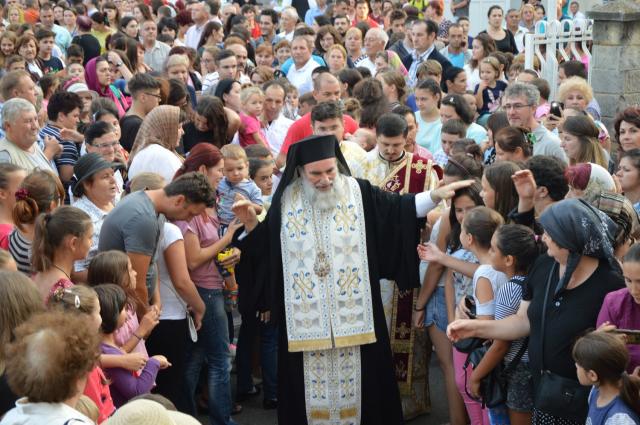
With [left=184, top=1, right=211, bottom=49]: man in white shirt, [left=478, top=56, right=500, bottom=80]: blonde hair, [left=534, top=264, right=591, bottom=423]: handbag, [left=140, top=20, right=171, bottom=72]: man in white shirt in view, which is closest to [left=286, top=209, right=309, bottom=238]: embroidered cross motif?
[left=534, top=264, right=591, bottom=423]: handbag

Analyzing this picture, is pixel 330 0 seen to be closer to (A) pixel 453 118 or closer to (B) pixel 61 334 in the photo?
(A) pixel 453 118

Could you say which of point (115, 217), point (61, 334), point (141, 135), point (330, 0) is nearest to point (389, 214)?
point (115, 217)

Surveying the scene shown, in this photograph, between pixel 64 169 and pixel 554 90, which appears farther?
pixel 554 90

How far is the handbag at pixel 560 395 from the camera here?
4.63 m

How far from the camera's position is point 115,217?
219 inches

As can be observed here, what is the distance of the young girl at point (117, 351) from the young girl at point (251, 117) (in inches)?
150

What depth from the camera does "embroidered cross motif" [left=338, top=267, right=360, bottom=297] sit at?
5.94m

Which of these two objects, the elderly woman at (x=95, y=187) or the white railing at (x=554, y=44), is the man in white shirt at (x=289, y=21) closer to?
the white railing at (x=554, y=44)

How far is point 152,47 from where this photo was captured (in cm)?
1405

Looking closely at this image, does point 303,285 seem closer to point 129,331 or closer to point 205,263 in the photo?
point 205,263

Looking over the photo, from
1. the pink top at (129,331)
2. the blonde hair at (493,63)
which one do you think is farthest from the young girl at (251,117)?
the pink top at (129,331)

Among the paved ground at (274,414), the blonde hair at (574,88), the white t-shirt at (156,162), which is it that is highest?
the blonde hair at (574,88)

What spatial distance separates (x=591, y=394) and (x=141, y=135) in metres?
4.03

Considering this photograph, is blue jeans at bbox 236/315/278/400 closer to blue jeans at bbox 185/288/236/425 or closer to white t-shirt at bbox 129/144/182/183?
blue jeans at bbox 185/288/236/425
